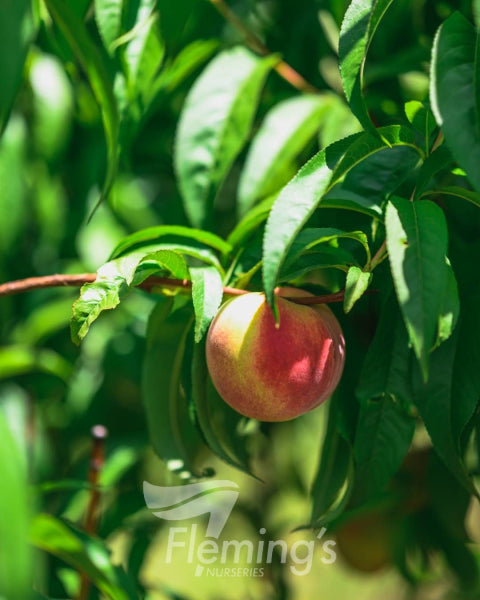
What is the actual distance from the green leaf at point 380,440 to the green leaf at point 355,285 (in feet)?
0.40

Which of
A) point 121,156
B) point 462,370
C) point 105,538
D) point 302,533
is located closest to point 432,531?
point 302,533

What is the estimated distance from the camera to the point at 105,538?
2.95ft

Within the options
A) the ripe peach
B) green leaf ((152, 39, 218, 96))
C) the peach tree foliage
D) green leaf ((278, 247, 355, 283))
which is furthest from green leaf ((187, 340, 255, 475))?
the ripe peach

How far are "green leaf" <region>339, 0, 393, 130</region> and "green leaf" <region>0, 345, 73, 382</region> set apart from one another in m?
0.60

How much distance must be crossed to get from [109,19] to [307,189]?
29cm

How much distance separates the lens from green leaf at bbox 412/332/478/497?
559 mm

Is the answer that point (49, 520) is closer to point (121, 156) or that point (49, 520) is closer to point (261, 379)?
point (261, 379)

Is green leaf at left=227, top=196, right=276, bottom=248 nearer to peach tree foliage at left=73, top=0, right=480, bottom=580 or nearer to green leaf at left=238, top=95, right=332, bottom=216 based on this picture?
peach tree foliage at left=73, top=0, right=480, bottom=580

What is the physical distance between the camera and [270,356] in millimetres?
542

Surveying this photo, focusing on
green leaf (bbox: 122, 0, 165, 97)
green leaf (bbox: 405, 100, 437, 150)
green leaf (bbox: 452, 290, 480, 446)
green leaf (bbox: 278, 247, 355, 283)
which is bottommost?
green leaf (bbox: 452, 290, 480, 446)

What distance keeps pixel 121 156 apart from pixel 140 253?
0.54 feet

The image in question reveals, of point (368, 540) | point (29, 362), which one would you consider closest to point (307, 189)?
point (29, 362)

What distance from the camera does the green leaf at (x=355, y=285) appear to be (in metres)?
0.49

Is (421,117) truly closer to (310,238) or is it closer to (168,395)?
(310,238)
